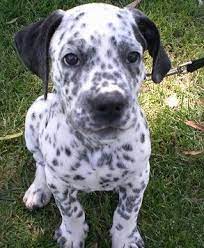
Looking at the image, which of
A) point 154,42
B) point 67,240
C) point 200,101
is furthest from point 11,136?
point 154,42

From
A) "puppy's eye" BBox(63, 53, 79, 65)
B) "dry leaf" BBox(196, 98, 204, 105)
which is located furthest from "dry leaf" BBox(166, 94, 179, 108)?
"puppy's eye" BBox(63, 53, 79, 65)

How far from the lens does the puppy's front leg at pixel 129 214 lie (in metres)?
4.23

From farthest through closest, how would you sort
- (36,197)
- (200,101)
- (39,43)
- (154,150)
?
(200,101) < (154,150) < (36,197) < (39,43)

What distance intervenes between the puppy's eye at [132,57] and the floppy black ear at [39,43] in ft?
1.61

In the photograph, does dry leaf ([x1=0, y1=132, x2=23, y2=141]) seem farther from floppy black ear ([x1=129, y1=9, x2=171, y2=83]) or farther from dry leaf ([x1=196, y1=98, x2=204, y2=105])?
floppy black ear ([x1=129, y1=9, x2=171, y2=83])

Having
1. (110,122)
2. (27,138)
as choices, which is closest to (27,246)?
(27,138)

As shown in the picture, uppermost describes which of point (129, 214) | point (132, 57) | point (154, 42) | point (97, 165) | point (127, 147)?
point (132, 57)

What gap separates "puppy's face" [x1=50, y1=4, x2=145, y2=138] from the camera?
3473mm

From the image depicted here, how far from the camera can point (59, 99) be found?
3.97 metres

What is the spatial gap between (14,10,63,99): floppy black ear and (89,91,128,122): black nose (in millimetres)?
549

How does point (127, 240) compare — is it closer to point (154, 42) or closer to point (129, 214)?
point (129, 214)

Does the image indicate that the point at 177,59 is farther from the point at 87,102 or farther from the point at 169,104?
the point at 87,102

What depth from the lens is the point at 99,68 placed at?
354 cm

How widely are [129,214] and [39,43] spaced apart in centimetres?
130
